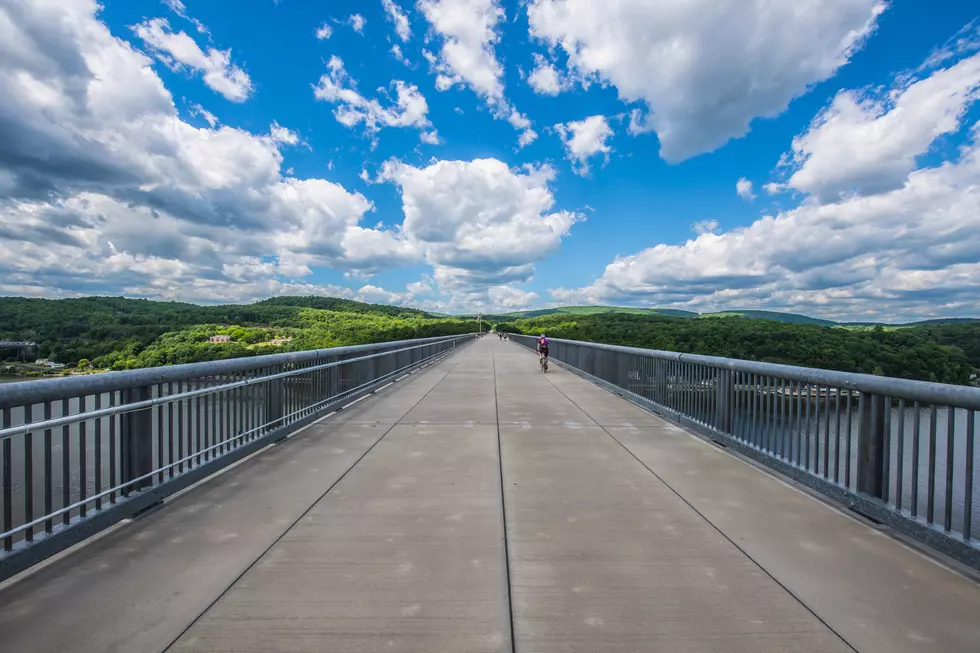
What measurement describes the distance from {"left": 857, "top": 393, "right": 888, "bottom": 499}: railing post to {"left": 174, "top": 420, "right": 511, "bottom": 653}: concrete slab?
2.80m

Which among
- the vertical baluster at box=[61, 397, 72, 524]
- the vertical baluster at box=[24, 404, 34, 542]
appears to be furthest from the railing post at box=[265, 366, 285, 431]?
the vertical baluster at box=[24, 404, 34, 542]

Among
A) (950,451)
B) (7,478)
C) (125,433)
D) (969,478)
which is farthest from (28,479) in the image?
(969,478)

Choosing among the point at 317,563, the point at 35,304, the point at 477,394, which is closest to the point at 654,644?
the point at 317,563

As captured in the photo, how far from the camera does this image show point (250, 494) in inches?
170

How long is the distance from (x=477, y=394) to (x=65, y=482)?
28.3 feet

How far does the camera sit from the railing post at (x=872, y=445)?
373cm

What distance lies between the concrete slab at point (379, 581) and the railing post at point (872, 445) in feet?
9.19

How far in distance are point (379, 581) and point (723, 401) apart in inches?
192

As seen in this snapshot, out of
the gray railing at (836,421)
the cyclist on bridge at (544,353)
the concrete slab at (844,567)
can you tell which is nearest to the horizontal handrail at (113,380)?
the concrete slab at (844,567)

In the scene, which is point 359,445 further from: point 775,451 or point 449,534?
point 775,451

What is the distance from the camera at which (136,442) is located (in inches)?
150

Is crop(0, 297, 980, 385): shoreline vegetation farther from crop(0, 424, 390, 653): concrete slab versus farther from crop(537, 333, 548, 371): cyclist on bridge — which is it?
crop(537, 333, 548, 371): cyclist on bridge

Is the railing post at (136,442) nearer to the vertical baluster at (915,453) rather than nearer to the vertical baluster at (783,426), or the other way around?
the vertical baluster at (915,453)

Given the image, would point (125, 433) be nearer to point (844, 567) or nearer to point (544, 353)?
point (844, 567)
